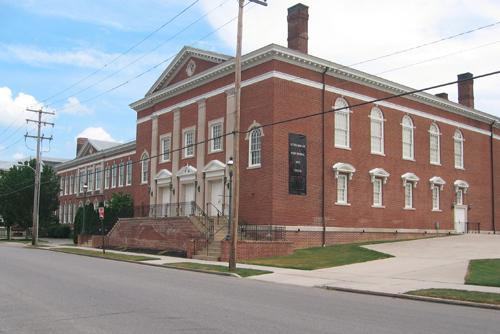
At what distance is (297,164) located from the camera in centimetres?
3119

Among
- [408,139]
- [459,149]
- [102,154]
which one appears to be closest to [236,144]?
[408,139]

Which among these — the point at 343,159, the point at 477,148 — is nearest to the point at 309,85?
the point at 343,159

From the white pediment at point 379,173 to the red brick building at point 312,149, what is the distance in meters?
0.08

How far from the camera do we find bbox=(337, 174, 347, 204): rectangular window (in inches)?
1324

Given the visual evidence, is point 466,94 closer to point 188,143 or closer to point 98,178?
point 188,143

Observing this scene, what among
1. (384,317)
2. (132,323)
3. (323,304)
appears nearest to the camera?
(132,323)

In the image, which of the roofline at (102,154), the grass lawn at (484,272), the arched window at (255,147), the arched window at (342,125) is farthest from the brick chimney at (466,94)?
the roofline at (102,154)

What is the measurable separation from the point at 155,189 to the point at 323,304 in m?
30.5

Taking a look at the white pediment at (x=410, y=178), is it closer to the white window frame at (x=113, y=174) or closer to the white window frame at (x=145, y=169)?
the white window frame at (x=145, y=169)

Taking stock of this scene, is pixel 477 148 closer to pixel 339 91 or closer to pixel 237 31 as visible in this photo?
pixel 339 91

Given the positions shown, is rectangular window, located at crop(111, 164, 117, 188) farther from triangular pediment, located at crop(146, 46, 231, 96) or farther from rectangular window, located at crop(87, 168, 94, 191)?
triangular pediment, located at crop(146, 46, 231, 96)

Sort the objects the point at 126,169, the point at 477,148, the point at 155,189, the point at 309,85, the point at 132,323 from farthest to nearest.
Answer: the point at 126,169 < the point at 477,148 < the point at 155,189 < the point at 309,85 < the point at 132,323

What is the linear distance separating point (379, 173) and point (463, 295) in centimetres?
2230

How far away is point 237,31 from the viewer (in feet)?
72.9
